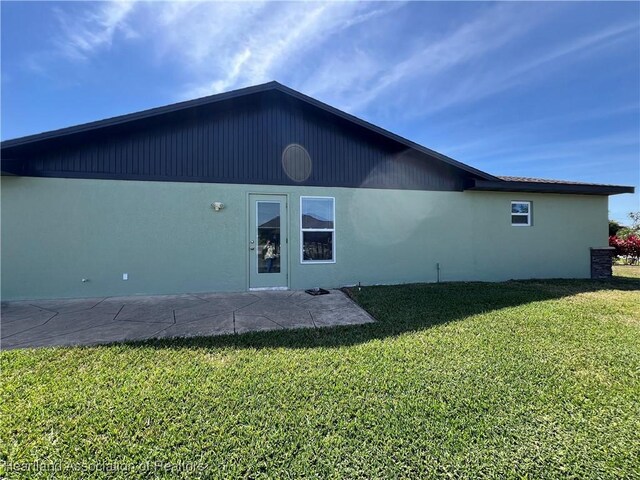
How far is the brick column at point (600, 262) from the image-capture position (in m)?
10.0

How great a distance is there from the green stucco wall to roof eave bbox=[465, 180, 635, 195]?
40 cm

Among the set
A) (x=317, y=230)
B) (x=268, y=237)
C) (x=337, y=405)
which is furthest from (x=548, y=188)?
(x=337, y=405)

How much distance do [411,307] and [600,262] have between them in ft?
29.3

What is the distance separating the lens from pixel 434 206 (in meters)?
8.73

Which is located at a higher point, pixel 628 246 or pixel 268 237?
pixel 268 237

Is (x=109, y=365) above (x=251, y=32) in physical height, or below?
below

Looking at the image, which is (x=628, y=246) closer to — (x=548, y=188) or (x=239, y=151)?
(x=548, y=188)

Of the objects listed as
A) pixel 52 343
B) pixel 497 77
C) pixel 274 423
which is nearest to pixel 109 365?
pixel 52 343

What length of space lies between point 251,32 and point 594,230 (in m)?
12.4

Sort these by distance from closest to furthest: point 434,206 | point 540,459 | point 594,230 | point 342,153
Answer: point 540,459 < point 342,153 < point 434,206 < point 594,230

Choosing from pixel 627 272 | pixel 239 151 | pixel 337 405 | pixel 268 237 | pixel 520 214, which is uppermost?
pixel 239 151

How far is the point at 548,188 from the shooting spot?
29.9 feet

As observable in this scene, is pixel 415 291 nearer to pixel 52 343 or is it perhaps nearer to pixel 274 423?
pixel 274 423

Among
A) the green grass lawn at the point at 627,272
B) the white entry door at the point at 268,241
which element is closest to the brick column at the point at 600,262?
the green grass lawn at the point at 627,272
